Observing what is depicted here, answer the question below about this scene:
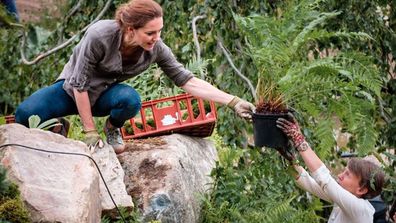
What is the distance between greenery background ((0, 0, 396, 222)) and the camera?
4.02 m

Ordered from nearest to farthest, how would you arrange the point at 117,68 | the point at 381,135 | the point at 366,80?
the point at 366,80 → the point at 117,68 → the point at 381,135

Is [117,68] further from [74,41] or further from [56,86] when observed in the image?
[74,41]

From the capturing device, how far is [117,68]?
167 inches

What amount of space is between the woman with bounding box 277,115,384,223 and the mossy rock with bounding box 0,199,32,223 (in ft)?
3.84

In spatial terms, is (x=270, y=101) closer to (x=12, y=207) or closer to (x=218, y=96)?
(x=218, y=96)

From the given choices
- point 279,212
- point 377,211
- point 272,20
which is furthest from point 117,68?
point 377,211

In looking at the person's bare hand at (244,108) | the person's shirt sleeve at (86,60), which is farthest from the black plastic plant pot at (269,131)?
the person's shirt sleeve at (86,60)

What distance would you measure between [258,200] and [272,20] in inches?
37.0

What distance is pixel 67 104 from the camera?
14.4 ft

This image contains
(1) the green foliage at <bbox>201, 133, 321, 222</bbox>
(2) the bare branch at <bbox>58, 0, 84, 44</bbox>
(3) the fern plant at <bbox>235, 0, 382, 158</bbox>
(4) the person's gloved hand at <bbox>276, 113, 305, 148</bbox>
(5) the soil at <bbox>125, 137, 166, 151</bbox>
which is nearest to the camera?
(4) the person's gloved hand at <bbox>276, 113, 305, 148</bbox>

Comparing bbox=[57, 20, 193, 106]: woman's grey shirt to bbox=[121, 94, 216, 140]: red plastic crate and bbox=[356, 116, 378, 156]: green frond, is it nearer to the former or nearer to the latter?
bbox=[121, 94, 216, 140]: red plastic crate

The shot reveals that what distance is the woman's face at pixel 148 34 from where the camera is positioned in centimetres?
403

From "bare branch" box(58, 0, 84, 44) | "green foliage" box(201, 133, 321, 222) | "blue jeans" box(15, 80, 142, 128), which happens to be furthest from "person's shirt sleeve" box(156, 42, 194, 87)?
"bare branch" box(58, 0, 84, 44)

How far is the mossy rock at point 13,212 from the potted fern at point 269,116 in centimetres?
111
